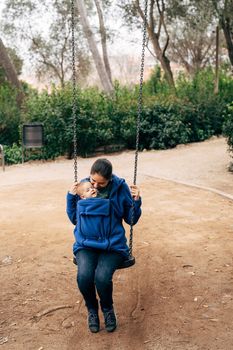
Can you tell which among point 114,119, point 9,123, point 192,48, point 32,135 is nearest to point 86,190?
point 32,135

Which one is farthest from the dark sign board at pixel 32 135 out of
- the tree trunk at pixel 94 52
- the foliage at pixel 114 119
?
the tree trunk at pixel 94 52

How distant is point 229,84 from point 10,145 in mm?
8986

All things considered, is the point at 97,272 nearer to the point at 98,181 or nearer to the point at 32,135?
the point at 98,181

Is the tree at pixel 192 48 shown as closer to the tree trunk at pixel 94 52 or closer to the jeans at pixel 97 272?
the tree trunk at pixel 94 52

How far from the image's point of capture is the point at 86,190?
3701mm

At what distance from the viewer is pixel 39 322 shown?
Result: 3.96 m

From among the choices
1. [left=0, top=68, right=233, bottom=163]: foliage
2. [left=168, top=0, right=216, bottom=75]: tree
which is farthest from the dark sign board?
[left=168, top=0, right=216, bottom=75]: tree

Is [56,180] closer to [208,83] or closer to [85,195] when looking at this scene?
[85,195]

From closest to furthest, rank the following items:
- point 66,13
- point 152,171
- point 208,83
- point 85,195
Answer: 1. point 85,195
2. point 152,171
3. point 208,83
4. point 66,13

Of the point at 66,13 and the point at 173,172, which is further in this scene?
the point at 66,13

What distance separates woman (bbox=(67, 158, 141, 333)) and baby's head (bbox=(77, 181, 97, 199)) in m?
0.03

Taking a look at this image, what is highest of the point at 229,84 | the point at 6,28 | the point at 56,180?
the point at 6,28

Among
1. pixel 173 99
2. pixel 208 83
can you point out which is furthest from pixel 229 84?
pixel 173 99

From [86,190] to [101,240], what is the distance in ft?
1.28
